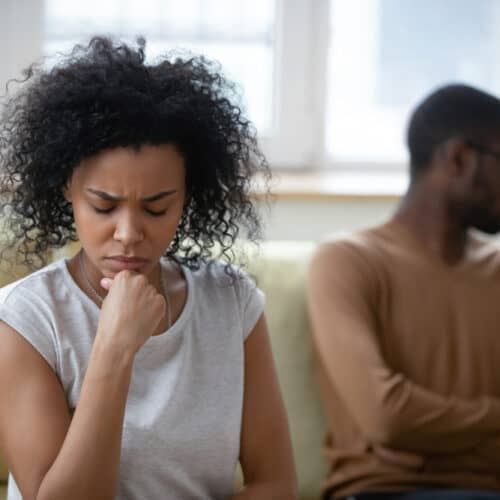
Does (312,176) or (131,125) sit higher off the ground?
(131,125)

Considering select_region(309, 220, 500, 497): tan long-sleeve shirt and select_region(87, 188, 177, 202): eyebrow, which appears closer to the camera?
select_region(87, 188, 177, 202): eyebrow

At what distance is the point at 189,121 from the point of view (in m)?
1.42

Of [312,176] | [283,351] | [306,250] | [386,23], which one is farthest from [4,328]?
[386,23]

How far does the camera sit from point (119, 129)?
1357 mm

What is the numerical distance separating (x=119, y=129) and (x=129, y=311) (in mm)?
230

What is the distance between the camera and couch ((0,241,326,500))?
2338 mm

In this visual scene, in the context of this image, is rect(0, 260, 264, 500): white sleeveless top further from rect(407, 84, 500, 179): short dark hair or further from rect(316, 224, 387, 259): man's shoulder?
rect(407, 84, 500, 179): short dark hair

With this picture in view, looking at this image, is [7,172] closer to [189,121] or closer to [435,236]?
[189,121]

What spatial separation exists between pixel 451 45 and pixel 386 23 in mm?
215

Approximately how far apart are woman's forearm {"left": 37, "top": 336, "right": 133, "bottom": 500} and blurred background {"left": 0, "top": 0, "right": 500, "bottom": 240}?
5.81ft

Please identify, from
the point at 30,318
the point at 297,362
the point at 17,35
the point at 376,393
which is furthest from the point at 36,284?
the point at 17,35

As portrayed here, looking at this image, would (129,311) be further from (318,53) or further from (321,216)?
(318,53)

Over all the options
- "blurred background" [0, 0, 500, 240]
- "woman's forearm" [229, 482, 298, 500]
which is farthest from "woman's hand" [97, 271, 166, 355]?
"blurred background" [0, 0, 500, 240]

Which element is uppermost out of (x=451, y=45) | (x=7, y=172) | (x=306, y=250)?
(x=451, y=45)
